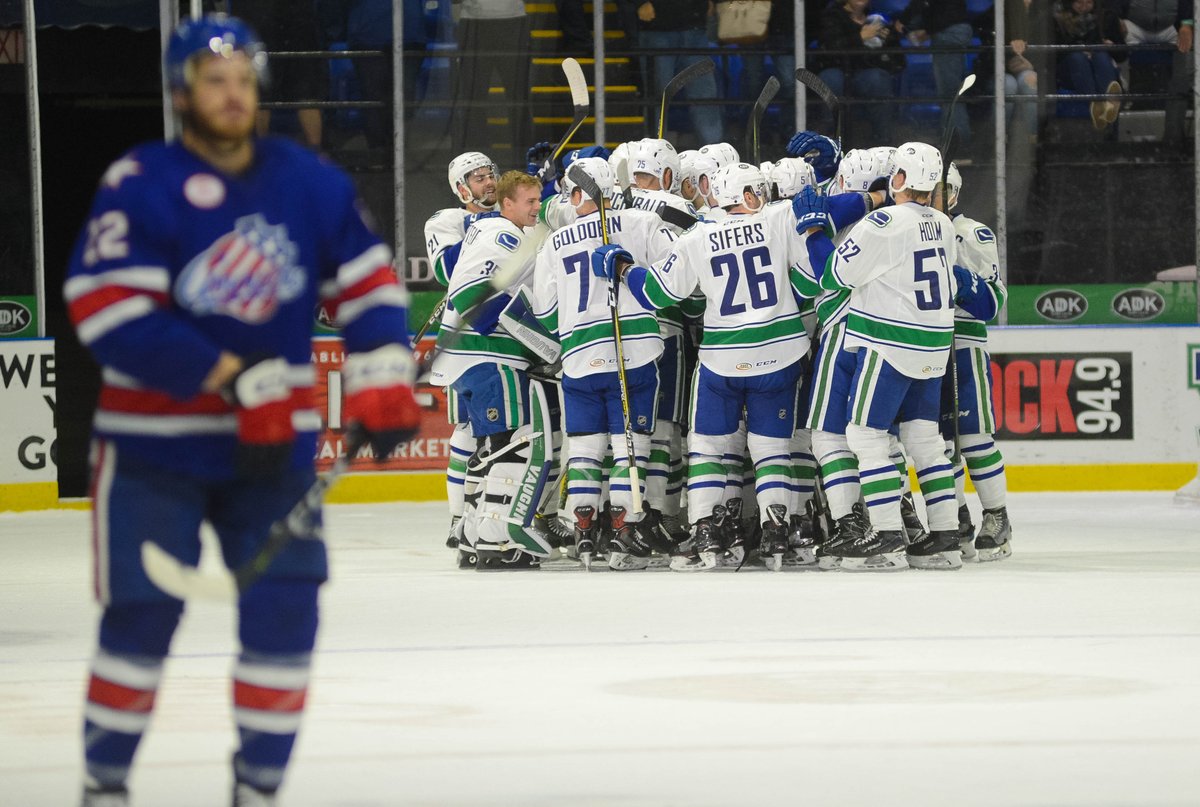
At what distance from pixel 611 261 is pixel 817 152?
3.68 ft

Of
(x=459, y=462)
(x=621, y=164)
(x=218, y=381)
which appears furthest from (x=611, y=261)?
(x=218, y=381)

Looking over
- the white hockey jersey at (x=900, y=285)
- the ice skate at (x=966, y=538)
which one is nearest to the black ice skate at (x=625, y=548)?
the white hockey jersey at (x=900, y=285)

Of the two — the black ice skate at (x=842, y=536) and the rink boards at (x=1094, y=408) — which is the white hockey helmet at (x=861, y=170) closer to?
the black ice skate at (x=842, y=536)

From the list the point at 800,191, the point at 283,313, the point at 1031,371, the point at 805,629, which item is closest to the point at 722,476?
the point at 800,191

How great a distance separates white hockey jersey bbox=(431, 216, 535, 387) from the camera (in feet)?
24.3

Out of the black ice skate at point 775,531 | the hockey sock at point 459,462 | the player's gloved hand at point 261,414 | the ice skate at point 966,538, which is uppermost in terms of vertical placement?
the player's gloved hand at point 261,414

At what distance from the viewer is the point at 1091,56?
11.4 m

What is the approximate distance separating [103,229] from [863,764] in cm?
164

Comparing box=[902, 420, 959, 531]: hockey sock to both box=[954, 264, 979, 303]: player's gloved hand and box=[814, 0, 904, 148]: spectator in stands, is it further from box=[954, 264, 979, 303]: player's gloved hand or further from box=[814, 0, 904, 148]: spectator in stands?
box=[814, 0, 904, 148]: spectator in stands

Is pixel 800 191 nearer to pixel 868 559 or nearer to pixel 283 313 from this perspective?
pixel 868 559

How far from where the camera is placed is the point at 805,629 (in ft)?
18.5

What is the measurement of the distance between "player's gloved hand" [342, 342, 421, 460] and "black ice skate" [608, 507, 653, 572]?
4.41 meters

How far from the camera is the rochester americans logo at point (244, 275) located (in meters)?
2.98

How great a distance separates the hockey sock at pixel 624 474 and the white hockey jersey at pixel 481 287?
48cm
